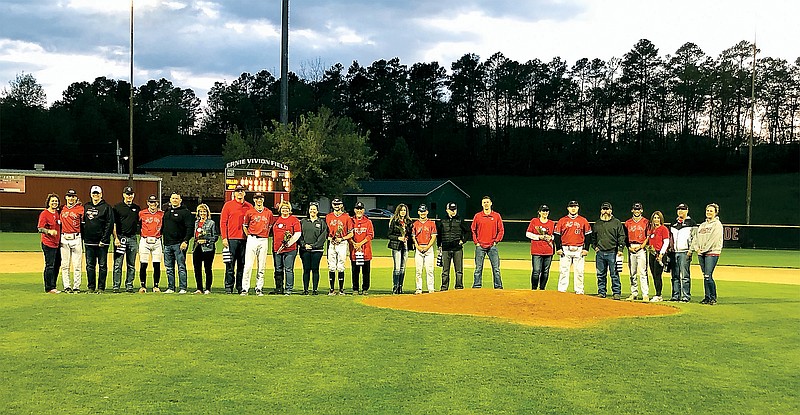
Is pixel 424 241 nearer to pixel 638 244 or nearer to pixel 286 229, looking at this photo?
pixel 286 229

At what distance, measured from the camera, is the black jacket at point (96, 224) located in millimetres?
13797

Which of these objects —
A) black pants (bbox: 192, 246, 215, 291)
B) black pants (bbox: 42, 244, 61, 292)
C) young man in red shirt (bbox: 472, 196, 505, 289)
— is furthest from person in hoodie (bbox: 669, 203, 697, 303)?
black pants (bbox: 42, 244, 61, 292)

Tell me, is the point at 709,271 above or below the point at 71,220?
below

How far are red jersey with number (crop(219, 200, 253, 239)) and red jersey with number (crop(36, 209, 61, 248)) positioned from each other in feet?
9.94

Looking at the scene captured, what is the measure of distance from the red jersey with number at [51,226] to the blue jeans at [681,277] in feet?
37.6

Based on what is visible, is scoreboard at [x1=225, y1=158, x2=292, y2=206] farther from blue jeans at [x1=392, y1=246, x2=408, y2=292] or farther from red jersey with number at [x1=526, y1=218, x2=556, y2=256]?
red jersey with number at [x1=526, y1=218, x2=556, y2=256]

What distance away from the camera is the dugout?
38.8 metres

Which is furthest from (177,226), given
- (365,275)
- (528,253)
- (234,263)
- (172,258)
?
(528,253)

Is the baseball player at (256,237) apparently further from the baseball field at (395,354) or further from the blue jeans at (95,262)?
→ the blue jeans at (95,262)

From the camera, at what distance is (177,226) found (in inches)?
544

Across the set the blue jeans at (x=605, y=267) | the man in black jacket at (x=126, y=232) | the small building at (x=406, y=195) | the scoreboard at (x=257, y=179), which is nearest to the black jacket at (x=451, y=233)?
the blue jeans at (x=605, y=267)

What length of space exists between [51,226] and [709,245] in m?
12.0

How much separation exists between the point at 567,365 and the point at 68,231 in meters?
9.81

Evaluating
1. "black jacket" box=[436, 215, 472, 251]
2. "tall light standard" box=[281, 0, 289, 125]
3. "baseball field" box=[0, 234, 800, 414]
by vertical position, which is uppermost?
"tall light standard" box=[281, 0, 289, 125]
